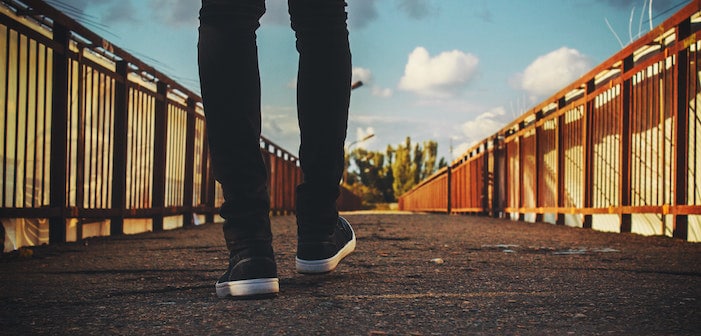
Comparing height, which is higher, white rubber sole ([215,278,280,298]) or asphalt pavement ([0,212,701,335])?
white rubber sole ([215,278,280,298])

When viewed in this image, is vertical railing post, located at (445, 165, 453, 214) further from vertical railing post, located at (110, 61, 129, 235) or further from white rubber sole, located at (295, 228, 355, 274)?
white rubber sole, located at (295, 228, 355, 274)

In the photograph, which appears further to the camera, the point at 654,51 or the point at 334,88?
the point at 654,51

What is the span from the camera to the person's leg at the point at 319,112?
6.93 feet

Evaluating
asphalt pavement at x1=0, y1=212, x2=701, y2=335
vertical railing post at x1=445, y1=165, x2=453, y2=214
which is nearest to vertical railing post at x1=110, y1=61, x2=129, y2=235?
asphalt pavement at x1=0, y1=212, x2=701, y2=335

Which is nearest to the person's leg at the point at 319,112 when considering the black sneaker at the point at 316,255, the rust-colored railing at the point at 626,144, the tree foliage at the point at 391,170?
the black sneaker at the point at 316,255

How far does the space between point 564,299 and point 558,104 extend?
665 centimetres

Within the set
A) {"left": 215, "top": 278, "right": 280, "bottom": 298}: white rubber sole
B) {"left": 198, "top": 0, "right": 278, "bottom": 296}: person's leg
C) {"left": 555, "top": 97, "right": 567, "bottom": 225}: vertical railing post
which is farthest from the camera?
{"left": 555, "top": 97, "right": 567, "bottom": 225}: vertical railing post

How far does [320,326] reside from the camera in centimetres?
141

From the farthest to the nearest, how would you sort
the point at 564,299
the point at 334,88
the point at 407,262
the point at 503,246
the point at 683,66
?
the point at 683,66, the point at 503,246, the point at 407,262, the point at 334,88, the point at 564,299

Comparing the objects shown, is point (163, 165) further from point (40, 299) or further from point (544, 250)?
point (40, 299)

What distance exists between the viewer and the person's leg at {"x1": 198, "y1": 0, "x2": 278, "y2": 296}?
1849 millimetres

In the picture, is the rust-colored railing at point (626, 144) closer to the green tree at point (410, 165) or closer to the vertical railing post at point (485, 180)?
the vertical railing post at point (485, 180)

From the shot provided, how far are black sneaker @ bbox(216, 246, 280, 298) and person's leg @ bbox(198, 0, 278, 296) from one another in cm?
4

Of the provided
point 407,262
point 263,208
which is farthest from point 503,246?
point 263,208
